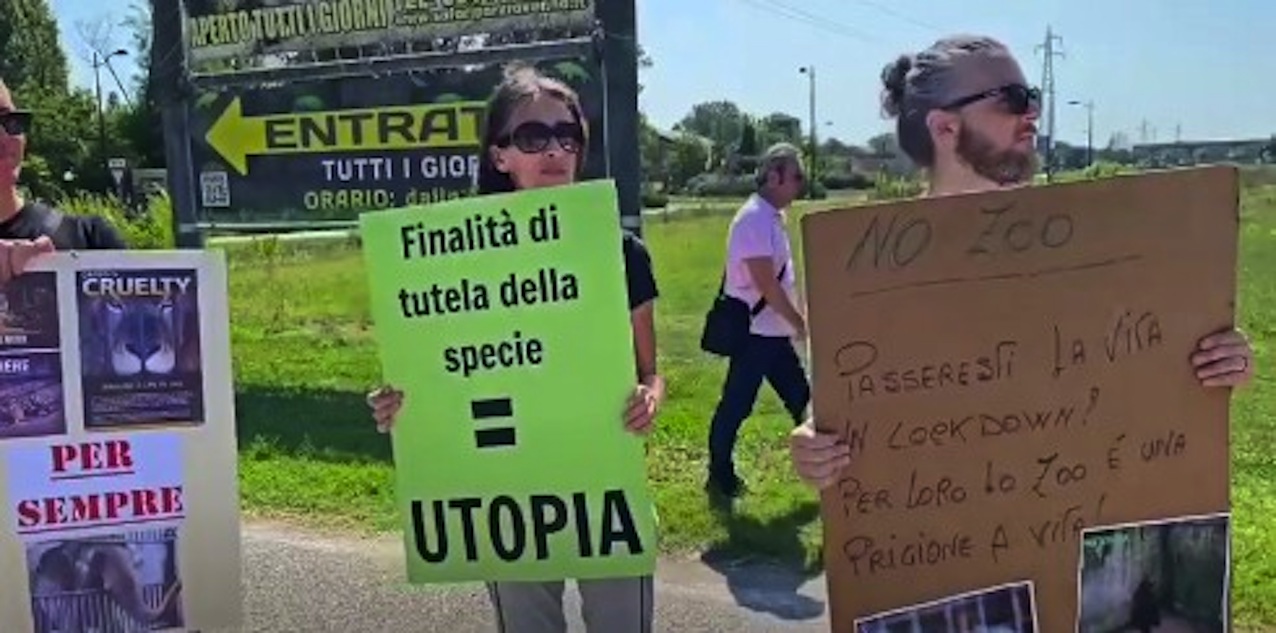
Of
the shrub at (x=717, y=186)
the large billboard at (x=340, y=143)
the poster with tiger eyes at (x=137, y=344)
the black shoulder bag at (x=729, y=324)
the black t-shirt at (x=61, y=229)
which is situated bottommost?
the black shoulder bag at (x=729, y=324)

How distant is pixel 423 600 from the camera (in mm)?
4738

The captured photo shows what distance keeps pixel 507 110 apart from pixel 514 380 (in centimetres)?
57

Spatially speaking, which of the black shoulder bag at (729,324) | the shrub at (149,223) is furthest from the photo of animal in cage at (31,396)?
the shrub at (149,223)

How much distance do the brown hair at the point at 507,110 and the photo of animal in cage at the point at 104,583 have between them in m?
1.02

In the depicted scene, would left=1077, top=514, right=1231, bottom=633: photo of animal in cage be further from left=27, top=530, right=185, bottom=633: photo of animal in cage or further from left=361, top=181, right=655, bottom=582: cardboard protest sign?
left=27, top=530, right=185, bottom=633: photo of animal in cage

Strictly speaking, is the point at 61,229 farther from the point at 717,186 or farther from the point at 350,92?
→ the point at 717,186

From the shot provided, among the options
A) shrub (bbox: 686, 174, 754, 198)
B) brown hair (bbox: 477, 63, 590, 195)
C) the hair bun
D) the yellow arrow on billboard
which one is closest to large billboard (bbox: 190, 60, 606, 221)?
the yellow arrow on billboard

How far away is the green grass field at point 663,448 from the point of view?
5.27m

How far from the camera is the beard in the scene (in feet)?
6.85

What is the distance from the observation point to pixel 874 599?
83.0 inches

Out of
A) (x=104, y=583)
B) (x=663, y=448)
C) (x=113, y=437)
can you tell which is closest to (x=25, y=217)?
(x=113, y=437)

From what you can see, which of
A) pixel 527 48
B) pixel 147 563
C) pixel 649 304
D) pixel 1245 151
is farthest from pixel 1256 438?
pixel 1245 151

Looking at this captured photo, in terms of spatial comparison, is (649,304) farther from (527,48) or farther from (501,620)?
(527,48)

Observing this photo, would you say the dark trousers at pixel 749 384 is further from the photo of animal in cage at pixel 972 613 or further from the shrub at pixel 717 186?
the shrub at pixel 717 186
